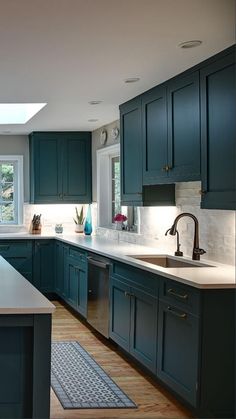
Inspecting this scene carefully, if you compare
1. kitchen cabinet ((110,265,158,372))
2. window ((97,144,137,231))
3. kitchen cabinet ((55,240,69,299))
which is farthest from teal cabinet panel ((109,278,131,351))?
window ((97,144,137,231))

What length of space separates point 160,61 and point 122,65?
0.89 feet

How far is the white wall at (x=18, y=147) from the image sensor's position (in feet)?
25.6

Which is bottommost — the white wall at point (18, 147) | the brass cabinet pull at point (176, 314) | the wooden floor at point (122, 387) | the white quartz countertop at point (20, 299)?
the wooden floor at point (122, 387)

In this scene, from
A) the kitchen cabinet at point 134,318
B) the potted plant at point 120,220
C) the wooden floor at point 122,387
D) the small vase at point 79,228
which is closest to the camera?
the wooden floor at point 122,387

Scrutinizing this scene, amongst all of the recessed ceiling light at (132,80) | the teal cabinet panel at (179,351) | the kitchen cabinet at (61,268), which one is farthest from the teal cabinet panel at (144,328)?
the kitchen cabinet at (61,268)

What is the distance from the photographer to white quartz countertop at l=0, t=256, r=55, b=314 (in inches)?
102

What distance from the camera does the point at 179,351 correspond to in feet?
11.0

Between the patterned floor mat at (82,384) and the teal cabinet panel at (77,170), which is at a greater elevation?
the teal cabinet panel at (77,170)

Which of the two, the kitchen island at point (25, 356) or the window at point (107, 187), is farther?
the window at point (107, 187)

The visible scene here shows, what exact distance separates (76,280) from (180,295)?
2880 millimetres

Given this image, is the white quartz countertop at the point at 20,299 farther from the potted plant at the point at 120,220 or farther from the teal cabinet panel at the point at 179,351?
the potted plant at the point at 120,220

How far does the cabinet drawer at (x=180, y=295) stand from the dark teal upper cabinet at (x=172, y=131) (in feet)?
2.52

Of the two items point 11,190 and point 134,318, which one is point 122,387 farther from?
point 11,190

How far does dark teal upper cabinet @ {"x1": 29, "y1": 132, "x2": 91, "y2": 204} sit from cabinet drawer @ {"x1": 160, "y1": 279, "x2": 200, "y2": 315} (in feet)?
13.3
